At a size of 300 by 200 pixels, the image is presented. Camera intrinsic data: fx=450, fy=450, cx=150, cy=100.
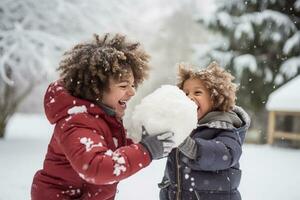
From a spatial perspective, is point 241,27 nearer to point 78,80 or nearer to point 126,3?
point 126,3

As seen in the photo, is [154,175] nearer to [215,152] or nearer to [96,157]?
[215,152]

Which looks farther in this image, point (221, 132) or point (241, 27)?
point (241, 27)

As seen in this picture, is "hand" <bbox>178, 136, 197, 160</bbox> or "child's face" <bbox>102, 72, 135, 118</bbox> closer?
"child's face" <bbox>102, 72, 135, 118</bbox>

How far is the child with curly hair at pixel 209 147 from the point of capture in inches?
91.8

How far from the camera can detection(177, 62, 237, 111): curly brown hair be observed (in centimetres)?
256

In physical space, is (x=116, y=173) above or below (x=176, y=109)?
below

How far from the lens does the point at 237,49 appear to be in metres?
15.6

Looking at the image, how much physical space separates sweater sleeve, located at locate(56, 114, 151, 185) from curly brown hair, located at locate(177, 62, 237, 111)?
878 mm

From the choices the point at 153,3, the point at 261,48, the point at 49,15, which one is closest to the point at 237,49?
the point at 261,48

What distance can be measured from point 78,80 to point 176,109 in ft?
1.49

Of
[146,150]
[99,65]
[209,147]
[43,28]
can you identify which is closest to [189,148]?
[209,147]

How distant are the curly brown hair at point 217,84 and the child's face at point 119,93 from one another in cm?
61

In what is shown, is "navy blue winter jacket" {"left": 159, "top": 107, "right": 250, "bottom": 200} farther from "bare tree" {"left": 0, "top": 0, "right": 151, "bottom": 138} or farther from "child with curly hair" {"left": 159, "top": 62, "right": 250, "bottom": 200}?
"bare tree" {"left": 0, "top": 0, "right": 151, "bottom": 138}

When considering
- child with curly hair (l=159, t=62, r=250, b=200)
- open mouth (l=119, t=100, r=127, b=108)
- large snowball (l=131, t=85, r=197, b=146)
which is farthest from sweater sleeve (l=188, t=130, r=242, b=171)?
open mouth (l=119, t=100, r=127, b=108)
